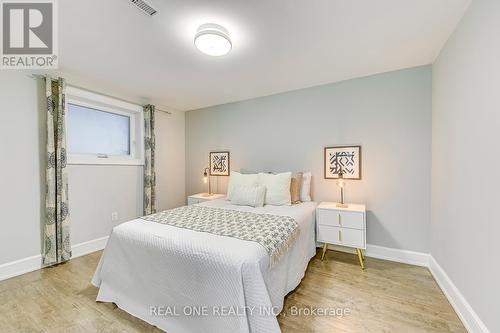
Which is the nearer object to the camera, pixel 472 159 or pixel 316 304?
pixel 472 159

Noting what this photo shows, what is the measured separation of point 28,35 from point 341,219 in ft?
11.4

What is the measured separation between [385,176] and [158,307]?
2723 mm

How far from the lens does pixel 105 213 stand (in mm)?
2977

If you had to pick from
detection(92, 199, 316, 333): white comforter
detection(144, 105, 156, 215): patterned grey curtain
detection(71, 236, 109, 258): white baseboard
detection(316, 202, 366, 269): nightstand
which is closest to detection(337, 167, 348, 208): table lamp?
detection(316, 202, 366, 269): nightstand

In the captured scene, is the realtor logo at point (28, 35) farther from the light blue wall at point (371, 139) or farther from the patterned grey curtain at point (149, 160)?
the light blue wall at point (371, 139)

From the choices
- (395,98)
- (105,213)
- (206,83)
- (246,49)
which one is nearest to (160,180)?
(105,213)

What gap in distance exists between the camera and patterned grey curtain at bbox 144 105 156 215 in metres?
3.38

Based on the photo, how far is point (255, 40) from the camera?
1.86 meters

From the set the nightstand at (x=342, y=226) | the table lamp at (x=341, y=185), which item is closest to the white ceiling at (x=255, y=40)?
the table lamp at (x=341, y=185)

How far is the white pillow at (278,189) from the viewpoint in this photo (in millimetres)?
2670

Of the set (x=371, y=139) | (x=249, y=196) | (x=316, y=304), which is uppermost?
(x=371, y=139)

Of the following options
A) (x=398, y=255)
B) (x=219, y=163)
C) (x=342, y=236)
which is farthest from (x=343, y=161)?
(x=219, y=163)

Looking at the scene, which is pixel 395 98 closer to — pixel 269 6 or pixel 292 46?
pixel 292 46

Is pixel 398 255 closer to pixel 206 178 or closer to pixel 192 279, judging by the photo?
pixel 192 279
